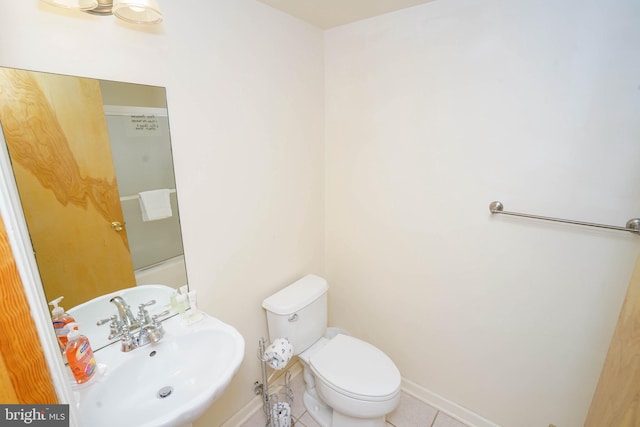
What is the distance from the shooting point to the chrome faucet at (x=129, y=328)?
108 cm

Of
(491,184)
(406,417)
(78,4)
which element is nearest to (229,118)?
(78,4)

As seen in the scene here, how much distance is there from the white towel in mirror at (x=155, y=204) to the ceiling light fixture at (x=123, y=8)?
23.2 inches

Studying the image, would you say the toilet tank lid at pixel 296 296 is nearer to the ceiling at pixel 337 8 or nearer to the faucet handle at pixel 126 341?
the faucet handle at pixel 126 341

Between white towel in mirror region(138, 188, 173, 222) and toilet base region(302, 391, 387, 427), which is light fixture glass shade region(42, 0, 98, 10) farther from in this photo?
toilet base region(302, 391, 387, 427)

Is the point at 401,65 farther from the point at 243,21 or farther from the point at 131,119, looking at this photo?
the point at 131,119

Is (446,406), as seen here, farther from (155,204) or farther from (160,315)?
(155,204)

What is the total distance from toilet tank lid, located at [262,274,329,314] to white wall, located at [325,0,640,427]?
330 mm

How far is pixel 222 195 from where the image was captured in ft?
4.44

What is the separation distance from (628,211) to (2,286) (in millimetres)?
1791

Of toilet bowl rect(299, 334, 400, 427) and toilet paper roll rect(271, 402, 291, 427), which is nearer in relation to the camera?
toilet bowl rect(299, 334, 400, 427)

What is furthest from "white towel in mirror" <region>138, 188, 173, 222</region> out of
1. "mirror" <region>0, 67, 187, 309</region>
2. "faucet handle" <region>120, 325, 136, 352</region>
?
"faucet handle" <region>120, 325, 136, 352</region>

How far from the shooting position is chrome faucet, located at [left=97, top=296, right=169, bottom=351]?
1.08 metres

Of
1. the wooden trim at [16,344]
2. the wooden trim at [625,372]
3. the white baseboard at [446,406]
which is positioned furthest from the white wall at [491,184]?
the wooden trim at [16,344]

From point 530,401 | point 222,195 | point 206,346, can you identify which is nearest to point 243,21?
point 222,195
